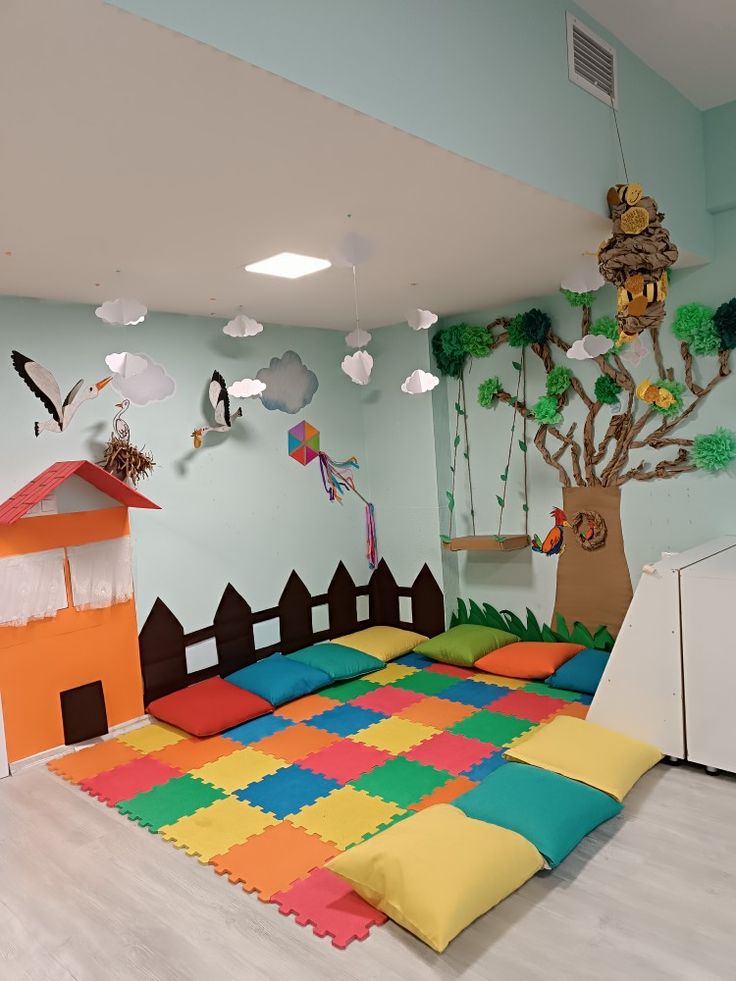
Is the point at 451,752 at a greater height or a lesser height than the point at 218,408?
lesser

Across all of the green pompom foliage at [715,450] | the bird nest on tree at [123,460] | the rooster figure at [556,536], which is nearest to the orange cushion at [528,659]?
the rooster figure at [556,536]

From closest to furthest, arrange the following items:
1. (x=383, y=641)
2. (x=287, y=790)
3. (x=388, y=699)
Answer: (x=287, y=790) → (x=388, y=699) → (x=383, y=641)

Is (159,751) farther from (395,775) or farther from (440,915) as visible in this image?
(440,915)

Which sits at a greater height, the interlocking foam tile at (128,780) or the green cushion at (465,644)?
the green cushion at (465,644)

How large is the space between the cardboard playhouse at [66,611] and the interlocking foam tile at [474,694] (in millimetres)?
1766

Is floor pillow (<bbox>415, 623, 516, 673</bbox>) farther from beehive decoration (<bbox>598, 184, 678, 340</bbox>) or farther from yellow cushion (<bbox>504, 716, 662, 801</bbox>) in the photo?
beehive decoration (<bbox>598, 184, 678, 340</bbox>)

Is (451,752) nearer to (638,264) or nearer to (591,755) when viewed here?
(591,755)

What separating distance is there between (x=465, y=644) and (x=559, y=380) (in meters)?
1.76

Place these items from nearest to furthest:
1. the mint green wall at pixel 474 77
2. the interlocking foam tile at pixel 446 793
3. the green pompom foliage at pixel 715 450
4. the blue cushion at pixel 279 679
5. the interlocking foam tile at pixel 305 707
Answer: the mint green wall at pixel 474 77
the interlocking foam tile at pixel 446 793
the green pompom foliage at pixel 715 450
the interlocking foam tile at pixel 305 707
the blue cushion at pixel 279 679

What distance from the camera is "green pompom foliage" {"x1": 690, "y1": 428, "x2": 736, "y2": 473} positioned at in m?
3.80

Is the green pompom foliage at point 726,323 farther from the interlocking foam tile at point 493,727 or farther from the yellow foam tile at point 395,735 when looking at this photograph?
the yellow foam tile at point 395,735

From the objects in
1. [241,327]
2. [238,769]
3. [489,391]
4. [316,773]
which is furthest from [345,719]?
[489,391]

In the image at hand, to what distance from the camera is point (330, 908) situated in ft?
7.77

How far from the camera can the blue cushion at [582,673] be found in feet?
13.1
